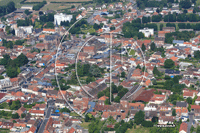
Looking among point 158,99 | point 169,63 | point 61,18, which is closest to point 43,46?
point 61,18

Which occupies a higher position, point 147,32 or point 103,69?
point 147,32

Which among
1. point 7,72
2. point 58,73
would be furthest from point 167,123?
point 7,72

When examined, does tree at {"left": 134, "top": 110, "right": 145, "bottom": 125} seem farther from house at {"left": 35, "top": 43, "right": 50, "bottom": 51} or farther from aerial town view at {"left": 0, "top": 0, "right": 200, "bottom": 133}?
house at {"left": 35, "top": 43, "right": 50, "bottom": 51}

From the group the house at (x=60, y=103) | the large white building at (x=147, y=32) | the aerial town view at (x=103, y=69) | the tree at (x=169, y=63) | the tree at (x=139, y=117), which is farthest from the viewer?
the large white building at (x=147, y=32)

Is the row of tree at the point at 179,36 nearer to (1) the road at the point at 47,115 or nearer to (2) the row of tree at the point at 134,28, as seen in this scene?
(2) the row of tree at the point at 134,28

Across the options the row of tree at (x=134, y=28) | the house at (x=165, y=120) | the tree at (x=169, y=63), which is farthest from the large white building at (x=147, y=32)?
the house at (x=165, y=120)

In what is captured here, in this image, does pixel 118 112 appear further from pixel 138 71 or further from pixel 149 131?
pixel 138 71

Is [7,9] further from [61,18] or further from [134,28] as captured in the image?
[134,28]

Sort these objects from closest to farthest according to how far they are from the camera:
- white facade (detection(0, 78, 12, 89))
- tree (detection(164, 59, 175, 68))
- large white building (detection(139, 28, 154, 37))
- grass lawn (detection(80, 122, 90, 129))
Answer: grass lawn (detection(80, 122, 90, 129))
white facade (detection(0, 78, 12, 89))
tree (detection(164, 59, 175, 68))
large white building (detection(139, 28, 154, 37))

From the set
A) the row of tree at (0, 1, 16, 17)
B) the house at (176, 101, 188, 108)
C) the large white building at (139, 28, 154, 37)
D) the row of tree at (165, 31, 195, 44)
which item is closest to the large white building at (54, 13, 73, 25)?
the row of tree at (0, 1, 16, 17)
